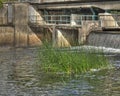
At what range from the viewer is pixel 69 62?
2291 cm

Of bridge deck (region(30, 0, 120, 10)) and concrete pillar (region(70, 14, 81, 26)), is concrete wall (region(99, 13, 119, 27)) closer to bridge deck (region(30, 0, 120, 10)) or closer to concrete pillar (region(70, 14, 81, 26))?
concrete pillar (region(70, 14, 81, 26))

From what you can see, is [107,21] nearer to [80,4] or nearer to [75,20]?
[75,20]

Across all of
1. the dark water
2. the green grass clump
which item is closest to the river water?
the green grass clump

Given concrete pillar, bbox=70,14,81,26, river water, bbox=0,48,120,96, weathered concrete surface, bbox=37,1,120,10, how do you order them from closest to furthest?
river water, bbox=0,48,120,96, concrete pillar, bbox=70,14,81,26, weathered concrete surface, bbox=37,1,120,10

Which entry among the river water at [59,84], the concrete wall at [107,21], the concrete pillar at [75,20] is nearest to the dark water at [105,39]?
the concrete wall at [107,21]

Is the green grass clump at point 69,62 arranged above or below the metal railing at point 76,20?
below

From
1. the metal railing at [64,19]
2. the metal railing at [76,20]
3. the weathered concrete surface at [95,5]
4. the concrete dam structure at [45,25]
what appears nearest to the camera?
the metal railing at [76,20]

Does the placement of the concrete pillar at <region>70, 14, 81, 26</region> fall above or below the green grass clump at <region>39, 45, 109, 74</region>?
above

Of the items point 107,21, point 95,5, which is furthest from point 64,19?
point 107,21

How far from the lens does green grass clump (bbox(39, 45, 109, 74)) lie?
A: 910 inches

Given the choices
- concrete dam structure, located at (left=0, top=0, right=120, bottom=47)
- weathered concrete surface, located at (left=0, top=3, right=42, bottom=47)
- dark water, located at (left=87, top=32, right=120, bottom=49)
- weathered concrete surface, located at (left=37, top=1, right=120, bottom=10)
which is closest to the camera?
dark water, located at (left=87, top=32, right=120, bottom=49)

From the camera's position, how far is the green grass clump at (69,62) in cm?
2312

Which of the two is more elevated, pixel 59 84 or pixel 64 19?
pixel 64 19

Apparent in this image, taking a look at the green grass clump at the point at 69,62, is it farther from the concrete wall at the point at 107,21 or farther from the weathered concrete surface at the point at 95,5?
the weathered concrete surface at the point at 95,5
